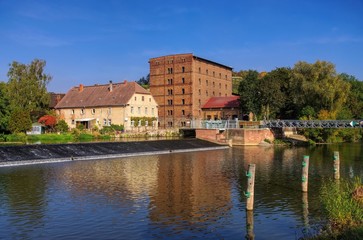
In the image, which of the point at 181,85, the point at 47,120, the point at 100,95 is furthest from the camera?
the point at 181,85

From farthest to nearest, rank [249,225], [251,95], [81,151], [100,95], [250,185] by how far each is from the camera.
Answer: [100,95]
[251,95]
[81,151]
[250,185]
[249,225]

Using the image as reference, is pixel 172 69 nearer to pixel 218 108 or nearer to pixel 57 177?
pixel 218 108

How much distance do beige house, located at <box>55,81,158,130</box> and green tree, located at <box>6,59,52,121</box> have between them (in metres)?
Answer: 4.08

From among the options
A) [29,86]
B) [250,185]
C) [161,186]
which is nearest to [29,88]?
[29,86]

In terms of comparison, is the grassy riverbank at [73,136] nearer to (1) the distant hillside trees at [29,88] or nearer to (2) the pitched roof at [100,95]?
(2) the pitched roof at [100,95]

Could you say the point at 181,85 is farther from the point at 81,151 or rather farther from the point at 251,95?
the point at 81,151

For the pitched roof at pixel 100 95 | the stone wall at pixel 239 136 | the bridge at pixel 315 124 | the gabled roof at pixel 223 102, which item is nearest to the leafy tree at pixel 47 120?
the pitched roof at pixel 100 95

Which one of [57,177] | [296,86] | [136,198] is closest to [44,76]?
[296,86]

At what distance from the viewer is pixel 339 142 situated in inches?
2232

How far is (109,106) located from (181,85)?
48.9 ft

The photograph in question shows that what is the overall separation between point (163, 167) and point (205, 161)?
18.3 feet

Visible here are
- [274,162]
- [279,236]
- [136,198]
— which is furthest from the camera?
[274,162]

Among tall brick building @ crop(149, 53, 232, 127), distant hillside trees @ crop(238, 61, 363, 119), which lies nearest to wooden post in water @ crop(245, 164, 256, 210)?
distant hillside trees @ crop(238, 61, 363, 119)

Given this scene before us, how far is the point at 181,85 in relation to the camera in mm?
74875
